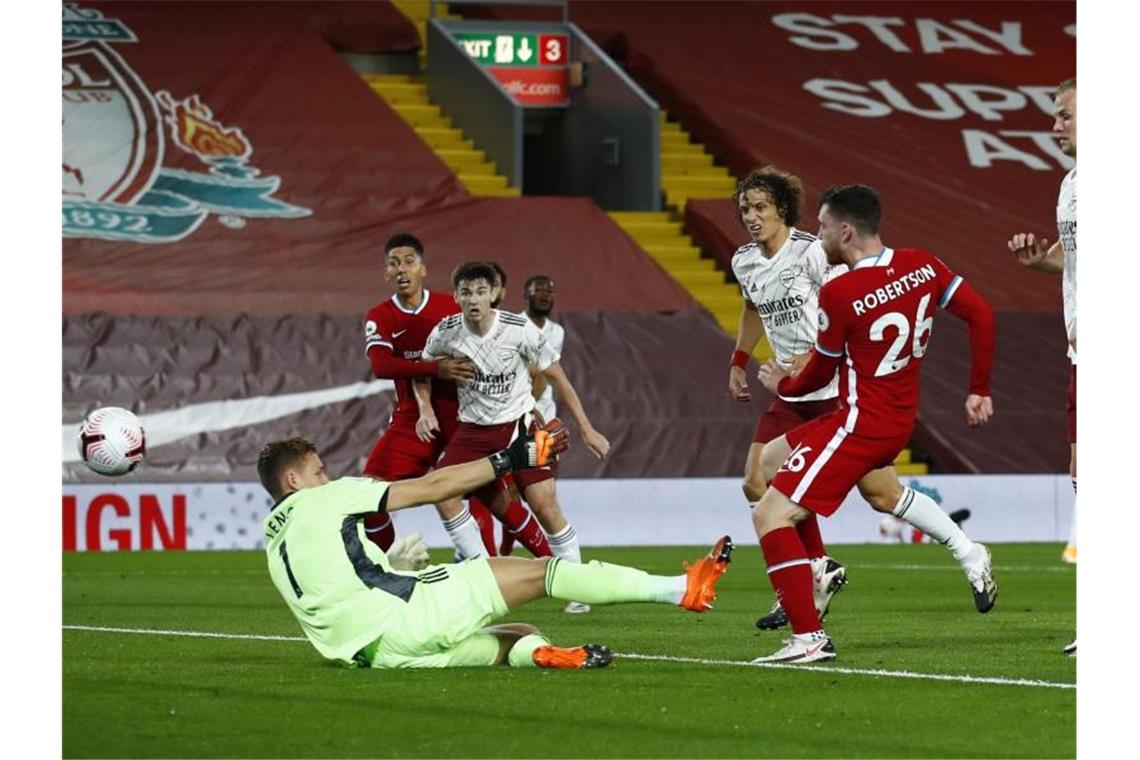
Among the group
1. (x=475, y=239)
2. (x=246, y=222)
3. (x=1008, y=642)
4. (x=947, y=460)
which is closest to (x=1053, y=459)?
(x=947, y=460)

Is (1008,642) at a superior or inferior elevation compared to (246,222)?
inferior

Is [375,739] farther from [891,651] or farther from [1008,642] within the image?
[1008,642]

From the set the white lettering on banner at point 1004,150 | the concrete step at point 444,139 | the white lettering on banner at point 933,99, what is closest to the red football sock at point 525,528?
the concrete step at point 444,139

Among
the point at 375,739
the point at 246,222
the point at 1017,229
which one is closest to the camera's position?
the point at 375,739

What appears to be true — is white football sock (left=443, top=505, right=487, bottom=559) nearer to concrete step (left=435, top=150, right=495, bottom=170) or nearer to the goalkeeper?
the goalkeeper

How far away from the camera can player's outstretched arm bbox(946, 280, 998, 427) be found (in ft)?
27.3

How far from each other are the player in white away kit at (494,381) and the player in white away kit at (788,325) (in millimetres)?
1286

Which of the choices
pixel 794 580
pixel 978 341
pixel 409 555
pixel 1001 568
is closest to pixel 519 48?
pixel 1001 568

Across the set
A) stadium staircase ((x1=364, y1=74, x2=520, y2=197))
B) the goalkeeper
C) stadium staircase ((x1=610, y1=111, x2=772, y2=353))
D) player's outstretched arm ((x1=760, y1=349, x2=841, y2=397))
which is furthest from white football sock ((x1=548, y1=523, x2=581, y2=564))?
stadium staircase ((x1=364, y1=74, x2=520, y2=197))

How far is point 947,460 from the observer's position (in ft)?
71.4

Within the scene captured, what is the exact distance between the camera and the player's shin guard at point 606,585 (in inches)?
305
